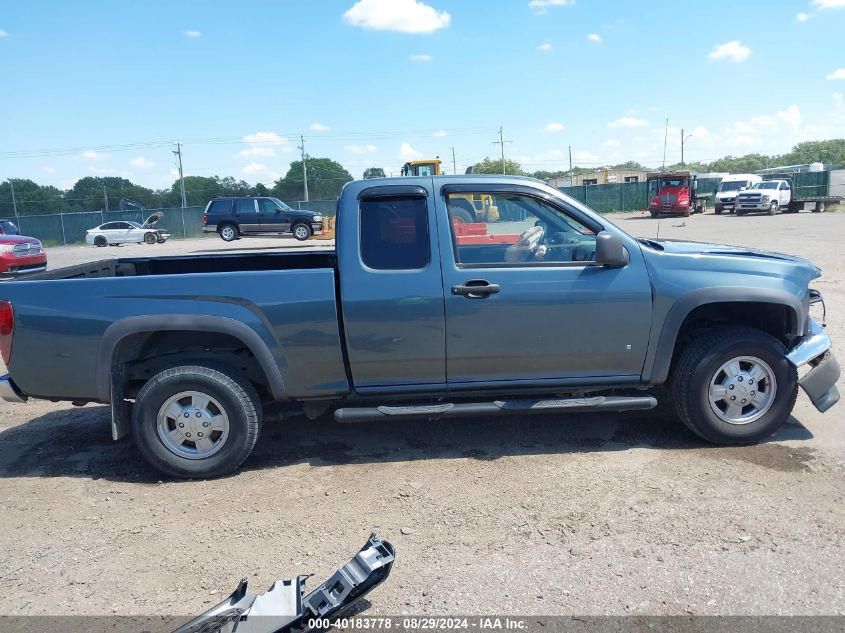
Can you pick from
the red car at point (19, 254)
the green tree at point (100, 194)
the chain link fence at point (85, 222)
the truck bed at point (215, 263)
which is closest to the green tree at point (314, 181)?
the green tree at point (100, 194)

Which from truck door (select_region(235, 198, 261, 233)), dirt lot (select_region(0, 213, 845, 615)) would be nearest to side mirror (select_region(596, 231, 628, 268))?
dirt lot (select_region(0, 213, 845, 615))

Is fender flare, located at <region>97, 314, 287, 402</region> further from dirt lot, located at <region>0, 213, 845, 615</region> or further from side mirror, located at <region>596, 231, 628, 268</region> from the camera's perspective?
side mirror, located at <region>596, 231, 628, 268</region>

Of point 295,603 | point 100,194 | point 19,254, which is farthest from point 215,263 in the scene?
point 100,194

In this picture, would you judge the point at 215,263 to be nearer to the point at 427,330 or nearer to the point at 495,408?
the point at 427,330

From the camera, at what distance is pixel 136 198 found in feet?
203

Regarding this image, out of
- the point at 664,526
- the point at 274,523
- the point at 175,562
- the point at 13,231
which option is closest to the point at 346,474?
the point at 274,523

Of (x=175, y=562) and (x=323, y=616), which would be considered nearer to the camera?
(x=323, y=616)

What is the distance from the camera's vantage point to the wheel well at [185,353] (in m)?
4.48

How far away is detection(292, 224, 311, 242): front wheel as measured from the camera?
27609 millimetres

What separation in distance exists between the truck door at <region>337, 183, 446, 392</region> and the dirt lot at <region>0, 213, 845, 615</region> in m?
0.70

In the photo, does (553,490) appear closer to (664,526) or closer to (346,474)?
(664,526)

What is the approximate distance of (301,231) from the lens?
27703 millimetres

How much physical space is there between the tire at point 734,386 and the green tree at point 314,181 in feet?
187

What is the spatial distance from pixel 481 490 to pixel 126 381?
8.19 feet
